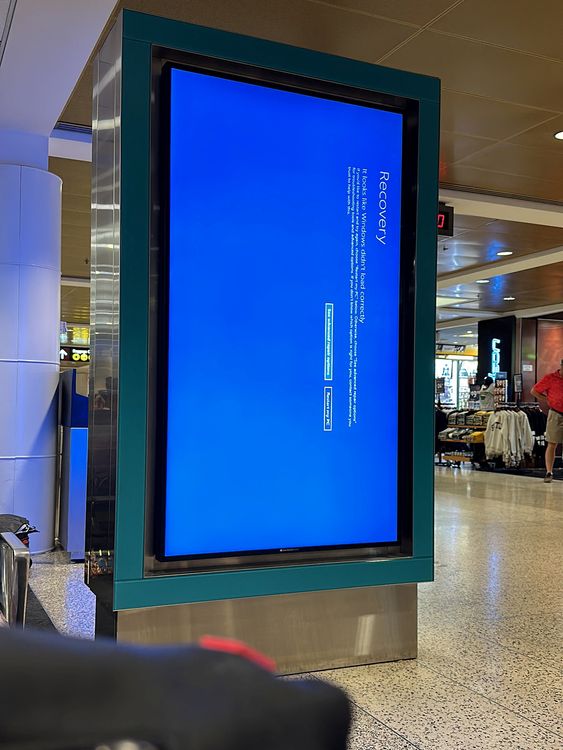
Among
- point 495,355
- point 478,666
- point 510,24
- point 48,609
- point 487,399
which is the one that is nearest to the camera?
point 478,666

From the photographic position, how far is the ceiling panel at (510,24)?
13.4ft

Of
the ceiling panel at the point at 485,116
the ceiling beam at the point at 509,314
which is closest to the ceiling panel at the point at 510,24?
the ceiling panel at the point at 485,116

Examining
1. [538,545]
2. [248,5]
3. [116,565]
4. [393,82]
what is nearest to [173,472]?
[116,565]

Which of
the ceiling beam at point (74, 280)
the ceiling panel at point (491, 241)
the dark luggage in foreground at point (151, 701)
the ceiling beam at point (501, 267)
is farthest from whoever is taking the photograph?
the ceiling beam at point (74, 280)

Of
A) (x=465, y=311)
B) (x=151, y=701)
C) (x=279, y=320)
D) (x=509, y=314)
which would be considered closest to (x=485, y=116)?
(x=279, y=320)

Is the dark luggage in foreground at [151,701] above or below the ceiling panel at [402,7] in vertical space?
below

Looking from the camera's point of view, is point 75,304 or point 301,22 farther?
point 75,304

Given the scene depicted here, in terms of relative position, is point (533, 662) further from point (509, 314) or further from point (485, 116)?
point (509, 314)

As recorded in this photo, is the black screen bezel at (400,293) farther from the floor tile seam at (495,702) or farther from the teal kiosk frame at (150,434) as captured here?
the floor tile seam at (495,702)

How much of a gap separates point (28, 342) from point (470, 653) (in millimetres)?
3670

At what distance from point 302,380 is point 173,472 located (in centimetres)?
59

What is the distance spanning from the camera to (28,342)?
5406 mm

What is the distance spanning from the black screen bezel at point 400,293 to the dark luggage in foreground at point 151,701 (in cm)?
236

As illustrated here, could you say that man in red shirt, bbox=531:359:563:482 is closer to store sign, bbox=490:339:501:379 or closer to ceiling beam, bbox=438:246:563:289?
ceiling beam, bbox=438:246:563:289
